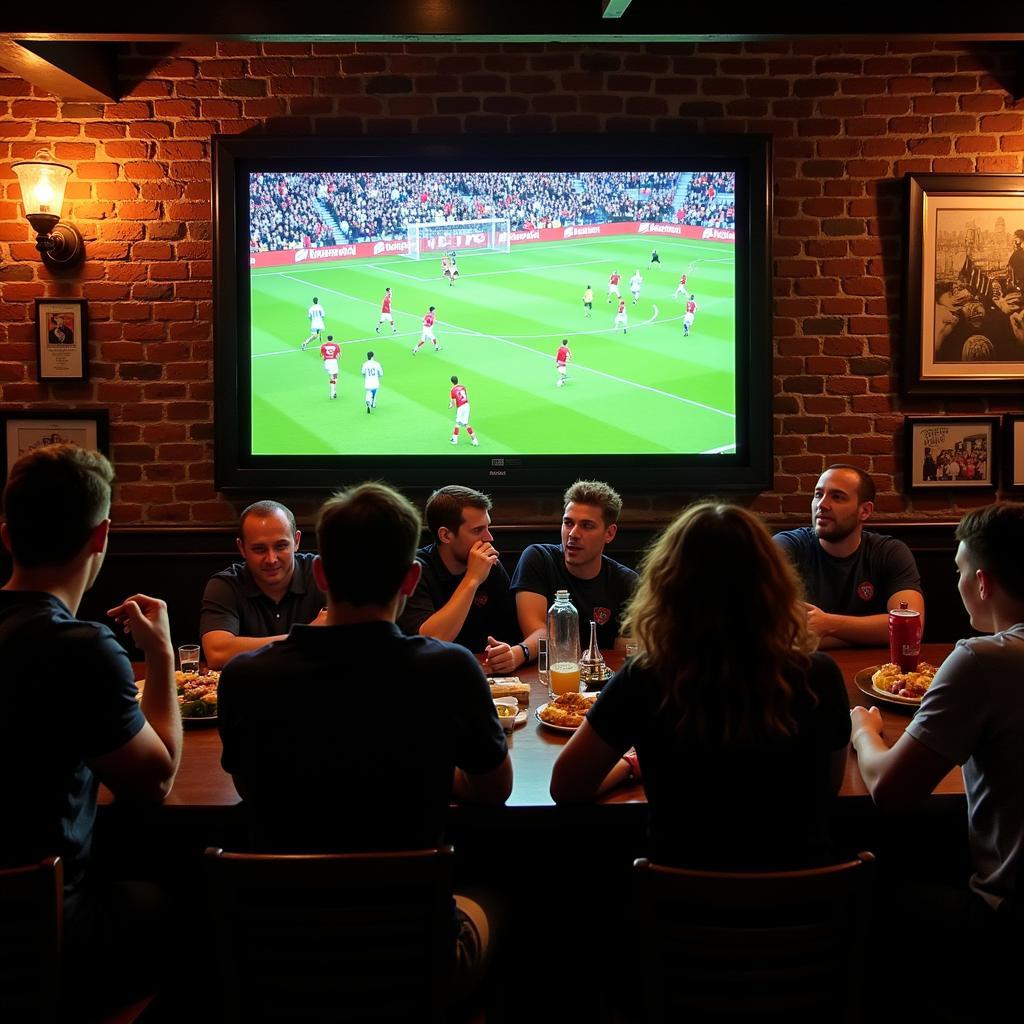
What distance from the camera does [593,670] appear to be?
2.63 metres

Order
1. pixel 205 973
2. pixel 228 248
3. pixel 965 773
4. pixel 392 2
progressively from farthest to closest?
1. pixel 228 248
2. pixel 392 2
3. pixel 205 973
4. pixel 965 773

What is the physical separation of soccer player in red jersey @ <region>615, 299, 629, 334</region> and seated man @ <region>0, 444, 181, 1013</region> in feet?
9.10

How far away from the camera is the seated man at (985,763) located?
169 cm

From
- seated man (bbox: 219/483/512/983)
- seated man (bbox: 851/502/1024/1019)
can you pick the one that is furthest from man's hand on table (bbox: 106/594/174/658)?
seated man (bbox: 851/502/1024/1019)

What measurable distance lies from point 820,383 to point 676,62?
1.51 m

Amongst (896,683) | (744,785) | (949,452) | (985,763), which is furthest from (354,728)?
(949,452)

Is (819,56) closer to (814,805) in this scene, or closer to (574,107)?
(574,107)

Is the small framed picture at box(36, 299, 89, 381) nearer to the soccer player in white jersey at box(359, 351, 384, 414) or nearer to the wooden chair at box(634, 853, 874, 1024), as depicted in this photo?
the soccer player in white jersey at box(359, 351, 384, 414)

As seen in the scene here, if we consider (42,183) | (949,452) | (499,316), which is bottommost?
(949,452)

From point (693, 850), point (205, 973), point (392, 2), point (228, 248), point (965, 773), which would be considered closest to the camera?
point (693, 850)

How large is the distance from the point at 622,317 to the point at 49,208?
2426 mm

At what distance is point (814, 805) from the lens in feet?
5.14

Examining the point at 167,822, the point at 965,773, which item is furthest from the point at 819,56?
the point at 167,822

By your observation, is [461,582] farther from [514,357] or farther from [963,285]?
[963,285]
